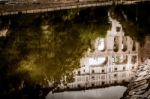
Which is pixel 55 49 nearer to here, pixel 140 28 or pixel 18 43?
pixel 18 43

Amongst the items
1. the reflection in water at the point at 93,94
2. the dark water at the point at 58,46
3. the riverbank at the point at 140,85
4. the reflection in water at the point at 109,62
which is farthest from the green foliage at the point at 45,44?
the riverbank at the point at 140,85

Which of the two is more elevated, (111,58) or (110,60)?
(111,58)

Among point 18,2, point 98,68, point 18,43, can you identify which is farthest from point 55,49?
point 18,2

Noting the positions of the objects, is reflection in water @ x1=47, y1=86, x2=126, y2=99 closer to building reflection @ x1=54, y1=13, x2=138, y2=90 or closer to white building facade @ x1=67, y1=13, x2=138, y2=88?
building reflection @ x1=54, y1=13, x2=138, y2=90

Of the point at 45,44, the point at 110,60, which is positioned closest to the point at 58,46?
the point at 45,44

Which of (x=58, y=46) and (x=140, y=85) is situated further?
(x=58, y=46)

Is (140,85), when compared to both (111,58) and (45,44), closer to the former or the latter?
(45,44)

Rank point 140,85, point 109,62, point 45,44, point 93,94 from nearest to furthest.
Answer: point 140,85 → point 93,94 → point 45,44 → point 109,62

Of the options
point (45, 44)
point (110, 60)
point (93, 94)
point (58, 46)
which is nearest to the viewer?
point (93, 94)
